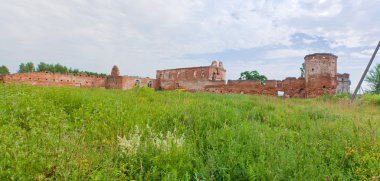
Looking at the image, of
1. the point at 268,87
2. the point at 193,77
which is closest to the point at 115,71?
the point at 193,77

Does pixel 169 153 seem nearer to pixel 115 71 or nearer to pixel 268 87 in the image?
pixel 268 87

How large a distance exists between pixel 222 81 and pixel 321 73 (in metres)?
10.2

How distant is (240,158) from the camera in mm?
2814

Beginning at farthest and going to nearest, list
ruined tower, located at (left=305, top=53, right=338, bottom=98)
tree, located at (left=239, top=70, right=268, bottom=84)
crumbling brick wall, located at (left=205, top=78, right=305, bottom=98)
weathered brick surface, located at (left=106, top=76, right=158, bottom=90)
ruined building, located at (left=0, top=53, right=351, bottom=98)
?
tree, located at (left=239, top=70, right=268, bottom=84) < weathered brick surface, located at (left=106, top=76, right=158, bottom=90) < crumbling brick wall, located at (left=205, top=78, right=305, bottom=98) < ruined building, located at (left=0, top=53, right=351, bottom=98) < ruined tower, located at (left=305, top=53, right=338, bottom=98)

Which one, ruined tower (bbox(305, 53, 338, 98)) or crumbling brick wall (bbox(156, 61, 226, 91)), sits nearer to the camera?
ruined tower (bbox(305, 53, 338, 98))

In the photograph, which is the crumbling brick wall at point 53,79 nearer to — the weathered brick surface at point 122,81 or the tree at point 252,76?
the weathered brick surface at point 122,81

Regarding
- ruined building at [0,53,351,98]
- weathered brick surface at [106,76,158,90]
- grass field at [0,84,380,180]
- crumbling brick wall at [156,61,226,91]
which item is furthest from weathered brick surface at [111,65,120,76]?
grass field at [0,84,380,180]

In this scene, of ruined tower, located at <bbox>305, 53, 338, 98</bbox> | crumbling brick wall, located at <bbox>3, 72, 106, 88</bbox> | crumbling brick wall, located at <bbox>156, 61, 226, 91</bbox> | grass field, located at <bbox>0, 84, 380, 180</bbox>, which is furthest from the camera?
crumbling brick wall, located at <bbox>156, 61, 226, 91</bbox>

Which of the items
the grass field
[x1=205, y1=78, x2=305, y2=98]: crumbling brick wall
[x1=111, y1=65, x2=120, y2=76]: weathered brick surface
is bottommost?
the grass field

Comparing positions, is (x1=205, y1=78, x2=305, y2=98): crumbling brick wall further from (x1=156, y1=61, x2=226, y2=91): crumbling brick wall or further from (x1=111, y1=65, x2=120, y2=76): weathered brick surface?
(x1=111, y1=65, x2=120, y2=76): weathered brick surface

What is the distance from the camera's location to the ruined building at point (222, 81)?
65.4 feet

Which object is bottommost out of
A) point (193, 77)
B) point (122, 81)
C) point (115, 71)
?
point (122, 81)

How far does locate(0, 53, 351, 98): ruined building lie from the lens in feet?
65.4

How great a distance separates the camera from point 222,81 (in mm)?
27375
